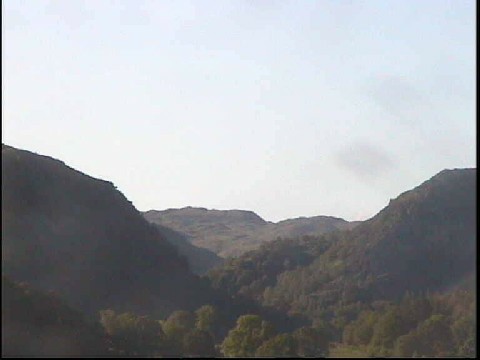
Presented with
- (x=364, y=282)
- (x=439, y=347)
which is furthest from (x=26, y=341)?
(x=364, y=282)

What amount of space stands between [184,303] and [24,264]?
49.1 m

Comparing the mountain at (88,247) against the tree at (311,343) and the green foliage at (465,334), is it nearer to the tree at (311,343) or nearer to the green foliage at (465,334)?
the tree at (311,343)

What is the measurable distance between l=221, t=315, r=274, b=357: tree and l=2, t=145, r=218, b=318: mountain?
549 inches

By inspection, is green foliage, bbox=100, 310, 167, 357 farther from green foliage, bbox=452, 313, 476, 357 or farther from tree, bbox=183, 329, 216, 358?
green foliage, bbox=452, 313, 476, 357

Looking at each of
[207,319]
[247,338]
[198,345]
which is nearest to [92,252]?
[207,319]

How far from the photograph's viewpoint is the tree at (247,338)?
55809mm

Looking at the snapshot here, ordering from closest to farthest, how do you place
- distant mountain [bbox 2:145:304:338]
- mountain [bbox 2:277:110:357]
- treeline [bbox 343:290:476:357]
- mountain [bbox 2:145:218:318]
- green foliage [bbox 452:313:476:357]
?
mountain [bbox 2:277:110:357] < treeline [bbox 343:290:476:357] < mountain [bbox 2:145:218:318] < distant mountain [bbox 2:145:304:338] < green foliage [bbox 452:313:476:357]

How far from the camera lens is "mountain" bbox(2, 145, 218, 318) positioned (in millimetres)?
68188

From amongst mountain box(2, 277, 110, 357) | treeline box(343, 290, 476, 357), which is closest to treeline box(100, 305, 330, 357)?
mountain box(2, 277, 110, 357)

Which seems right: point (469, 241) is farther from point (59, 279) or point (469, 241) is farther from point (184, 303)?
point (59, 279)

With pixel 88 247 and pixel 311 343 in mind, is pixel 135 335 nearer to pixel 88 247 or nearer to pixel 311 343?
pixel 311 343

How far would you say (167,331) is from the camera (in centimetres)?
6300

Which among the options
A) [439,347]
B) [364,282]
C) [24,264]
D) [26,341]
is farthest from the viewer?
[364,282]

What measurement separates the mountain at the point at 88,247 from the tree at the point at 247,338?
45.7 ft
